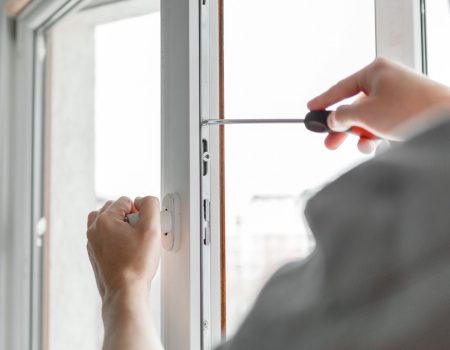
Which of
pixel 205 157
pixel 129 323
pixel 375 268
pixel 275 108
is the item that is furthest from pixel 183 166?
pixel 375 268

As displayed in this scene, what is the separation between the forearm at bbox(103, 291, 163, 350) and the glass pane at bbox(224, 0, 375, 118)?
32cm

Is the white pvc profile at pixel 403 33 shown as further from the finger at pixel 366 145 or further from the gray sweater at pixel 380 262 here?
the gray sweater at pixel 380 262

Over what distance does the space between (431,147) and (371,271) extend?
0.19 ft

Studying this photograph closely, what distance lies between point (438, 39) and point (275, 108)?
9.2 inches

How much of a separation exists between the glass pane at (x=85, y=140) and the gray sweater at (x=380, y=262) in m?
0.91

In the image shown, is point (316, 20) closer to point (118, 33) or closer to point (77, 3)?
point (118, 33)

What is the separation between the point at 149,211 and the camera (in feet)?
2.67

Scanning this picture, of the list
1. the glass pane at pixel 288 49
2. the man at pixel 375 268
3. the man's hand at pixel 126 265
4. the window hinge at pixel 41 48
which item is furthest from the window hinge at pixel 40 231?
the man at pixel 375 268

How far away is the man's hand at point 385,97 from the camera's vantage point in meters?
0.52

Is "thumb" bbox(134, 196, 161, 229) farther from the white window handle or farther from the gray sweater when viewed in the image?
the gray sweater

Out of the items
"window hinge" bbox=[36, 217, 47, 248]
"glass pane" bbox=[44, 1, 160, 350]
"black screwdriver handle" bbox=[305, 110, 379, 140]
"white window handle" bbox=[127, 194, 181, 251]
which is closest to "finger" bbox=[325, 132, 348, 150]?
"black screwdriver handle" bbox=[305, 110, 379, 140]

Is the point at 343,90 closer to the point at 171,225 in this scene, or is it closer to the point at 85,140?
the point at 171,225

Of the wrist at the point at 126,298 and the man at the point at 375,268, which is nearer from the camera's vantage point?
the man at the point at 375,268

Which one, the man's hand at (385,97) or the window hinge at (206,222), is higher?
the man's hand at (385,97)
